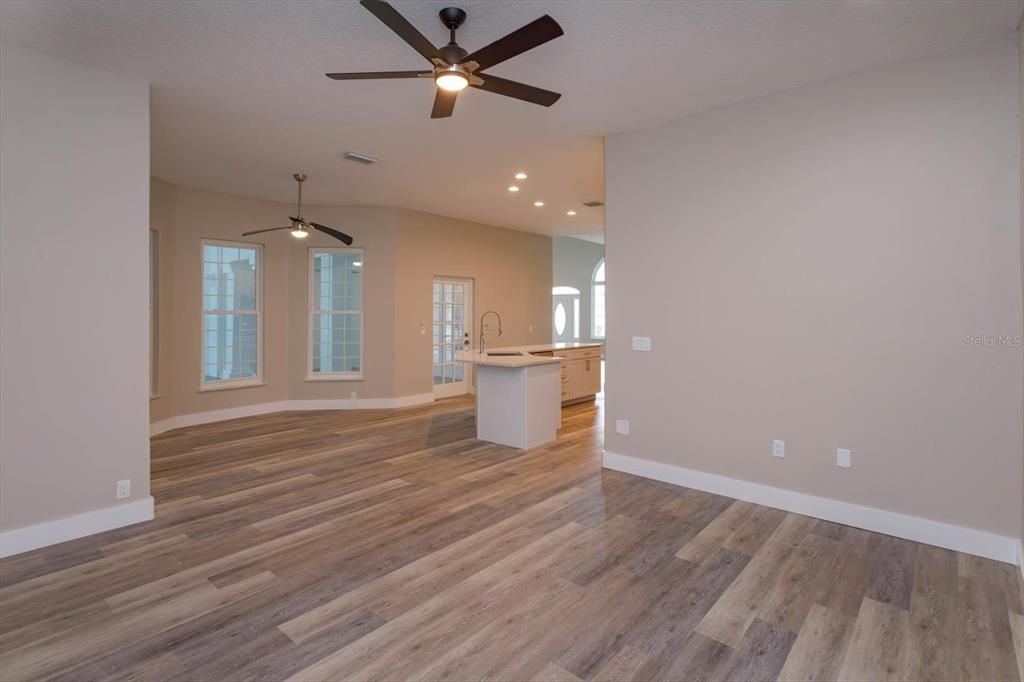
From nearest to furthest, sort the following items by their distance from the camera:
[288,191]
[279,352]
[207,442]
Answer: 1. [207,442]
2. [288,191]
3. [279,352]

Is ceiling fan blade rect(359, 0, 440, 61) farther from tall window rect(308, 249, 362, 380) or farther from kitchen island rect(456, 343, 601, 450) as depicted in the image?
tall window rect(308, 249, 362, 380)

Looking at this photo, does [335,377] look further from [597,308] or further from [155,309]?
[597,308]

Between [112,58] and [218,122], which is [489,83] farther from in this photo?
[218,122]

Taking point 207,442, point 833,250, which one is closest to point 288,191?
point 207,442

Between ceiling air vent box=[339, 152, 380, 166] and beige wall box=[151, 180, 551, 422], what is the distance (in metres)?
2.16

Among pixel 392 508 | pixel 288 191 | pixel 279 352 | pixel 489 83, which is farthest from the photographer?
pixel 279 352

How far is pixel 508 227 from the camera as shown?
9.06 metres

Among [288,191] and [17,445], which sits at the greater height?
[288,191]

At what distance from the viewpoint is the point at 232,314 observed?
6.83 meters

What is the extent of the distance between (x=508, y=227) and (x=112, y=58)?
6.39 meters

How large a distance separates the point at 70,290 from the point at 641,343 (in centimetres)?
396

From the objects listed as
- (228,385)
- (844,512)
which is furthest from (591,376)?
(228,385)

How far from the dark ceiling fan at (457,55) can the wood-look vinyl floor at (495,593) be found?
250 centimetres

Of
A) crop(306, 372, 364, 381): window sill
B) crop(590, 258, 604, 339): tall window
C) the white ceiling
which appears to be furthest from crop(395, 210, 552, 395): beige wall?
crop(590, 258, 604, 339): tall window
